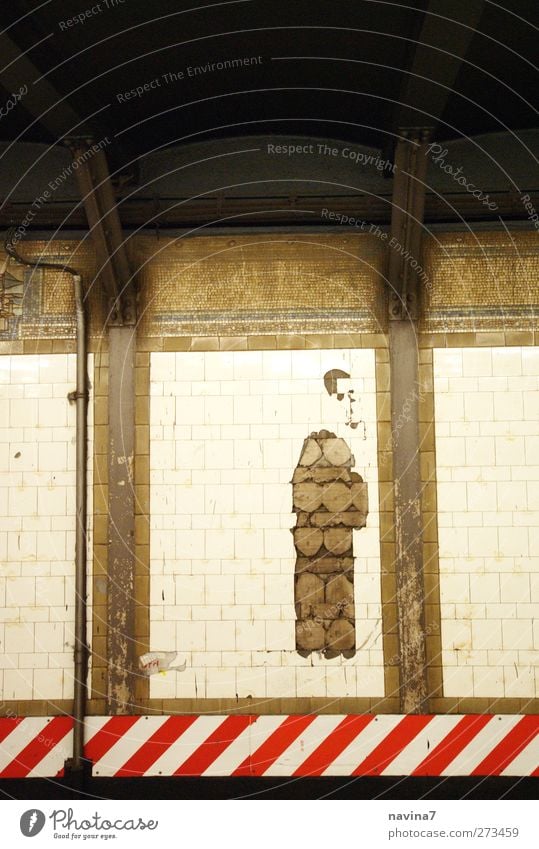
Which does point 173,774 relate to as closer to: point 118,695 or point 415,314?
point 118,695

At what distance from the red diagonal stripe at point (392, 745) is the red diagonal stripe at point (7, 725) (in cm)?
226

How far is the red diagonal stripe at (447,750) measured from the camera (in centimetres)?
480

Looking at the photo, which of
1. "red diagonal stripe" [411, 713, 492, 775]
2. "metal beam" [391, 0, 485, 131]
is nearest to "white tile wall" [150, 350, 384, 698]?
"red diagonal stripe" [411, 713, 492, 775]

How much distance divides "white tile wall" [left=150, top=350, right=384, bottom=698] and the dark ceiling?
1.59 metres

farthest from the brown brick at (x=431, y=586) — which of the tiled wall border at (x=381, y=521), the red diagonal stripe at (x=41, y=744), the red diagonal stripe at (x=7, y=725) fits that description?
the red diagonal stripe at (x=7, y=725)

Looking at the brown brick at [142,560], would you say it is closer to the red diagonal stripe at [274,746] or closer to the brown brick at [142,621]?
the brown brick at [142,621]

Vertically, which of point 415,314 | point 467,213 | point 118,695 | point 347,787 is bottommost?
point 347,787

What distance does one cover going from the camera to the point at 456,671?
4.88 m

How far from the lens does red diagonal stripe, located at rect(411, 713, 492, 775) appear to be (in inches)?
189

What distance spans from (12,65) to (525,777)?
17.4 ft

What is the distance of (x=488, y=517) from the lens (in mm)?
4945

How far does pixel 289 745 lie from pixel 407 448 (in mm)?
2112

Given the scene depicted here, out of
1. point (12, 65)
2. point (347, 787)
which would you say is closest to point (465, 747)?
point (347, 787)

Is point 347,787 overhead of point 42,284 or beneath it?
beneath
